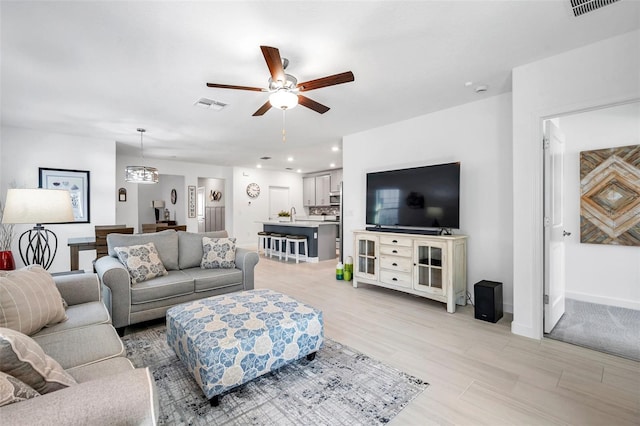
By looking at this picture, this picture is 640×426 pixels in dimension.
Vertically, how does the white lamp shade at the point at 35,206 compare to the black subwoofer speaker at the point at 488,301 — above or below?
above

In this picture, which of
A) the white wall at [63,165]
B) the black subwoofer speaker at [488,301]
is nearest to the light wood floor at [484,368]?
the black subwoofer speaker at [488,301]

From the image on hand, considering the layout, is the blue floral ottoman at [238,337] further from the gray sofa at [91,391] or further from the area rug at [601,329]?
the area rug at [601,329]

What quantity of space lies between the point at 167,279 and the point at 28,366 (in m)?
2.29

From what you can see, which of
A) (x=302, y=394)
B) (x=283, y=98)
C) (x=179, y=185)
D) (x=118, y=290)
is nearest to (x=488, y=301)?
(x=302, y=394)

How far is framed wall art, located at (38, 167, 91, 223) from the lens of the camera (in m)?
4.90

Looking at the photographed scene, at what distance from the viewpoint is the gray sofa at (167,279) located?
9.05 feet

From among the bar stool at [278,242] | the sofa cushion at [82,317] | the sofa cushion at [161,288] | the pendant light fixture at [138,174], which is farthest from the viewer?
the bar stool at [278,242]

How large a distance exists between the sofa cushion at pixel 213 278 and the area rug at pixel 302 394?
0.91 metres

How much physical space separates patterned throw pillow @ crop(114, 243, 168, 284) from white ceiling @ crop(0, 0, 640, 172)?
176 cm

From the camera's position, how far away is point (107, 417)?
0.85 meters

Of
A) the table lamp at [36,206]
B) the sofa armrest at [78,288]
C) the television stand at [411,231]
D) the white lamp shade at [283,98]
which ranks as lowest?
the sofa armrest at [78,288]

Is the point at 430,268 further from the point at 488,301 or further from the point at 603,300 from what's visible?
the point at 603,300

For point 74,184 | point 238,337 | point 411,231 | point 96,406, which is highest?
point 74,184

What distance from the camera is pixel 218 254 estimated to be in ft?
12.0
